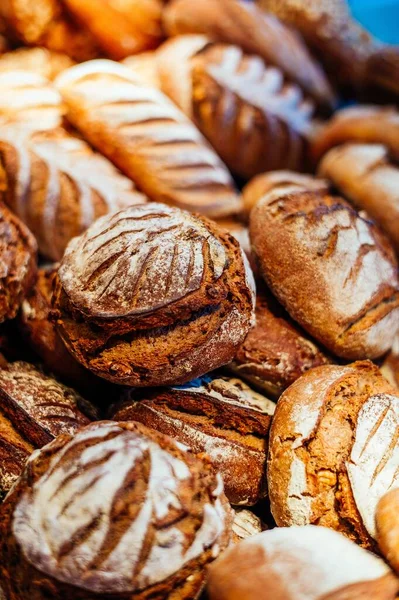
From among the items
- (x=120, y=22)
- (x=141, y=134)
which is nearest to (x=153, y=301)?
(x=141, y=134)

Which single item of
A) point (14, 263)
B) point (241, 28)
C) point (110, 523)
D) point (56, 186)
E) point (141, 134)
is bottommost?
point (110, 523)

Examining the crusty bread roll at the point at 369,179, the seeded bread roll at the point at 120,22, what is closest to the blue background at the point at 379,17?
the crusty bread roll at the point at 369,179

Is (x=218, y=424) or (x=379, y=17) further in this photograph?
(x=379, y=17)

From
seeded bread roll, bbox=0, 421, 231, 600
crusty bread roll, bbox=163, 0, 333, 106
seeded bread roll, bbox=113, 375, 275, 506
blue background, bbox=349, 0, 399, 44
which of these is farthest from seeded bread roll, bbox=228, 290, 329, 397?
blue background, bbox=349, 0, 399, 44

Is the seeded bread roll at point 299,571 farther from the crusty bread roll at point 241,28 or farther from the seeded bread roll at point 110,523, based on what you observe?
the crusty bread roll at point 241,28

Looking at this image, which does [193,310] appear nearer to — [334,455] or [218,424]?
[218,424]

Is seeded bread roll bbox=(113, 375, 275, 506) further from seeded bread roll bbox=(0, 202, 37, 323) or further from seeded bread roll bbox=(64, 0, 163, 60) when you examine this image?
seeded bread roll bbox=(64, 0, 163, 60)
